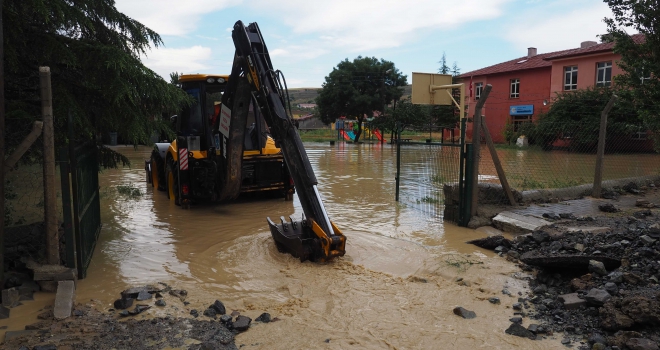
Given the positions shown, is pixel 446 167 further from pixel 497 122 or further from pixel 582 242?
pixel 497 122

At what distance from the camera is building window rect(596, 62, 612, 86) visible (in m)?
28.7

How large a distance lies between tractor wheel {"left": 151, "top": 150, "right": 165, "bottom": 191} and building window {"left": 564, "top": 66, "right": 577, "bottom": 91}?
26.9 metres

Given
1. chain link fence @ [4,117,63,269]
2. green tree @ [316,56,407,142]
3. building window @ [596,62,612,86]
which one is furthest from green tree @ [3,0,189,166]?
green tree @ [316,56,407,142]

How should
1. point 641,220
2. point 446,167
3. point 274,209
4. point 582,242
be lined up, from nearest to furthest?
point 582,242 < point 641,220 < point 446,167 < point 274,209

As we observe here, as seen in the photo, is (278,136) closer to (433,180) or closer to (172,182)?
(172,182)

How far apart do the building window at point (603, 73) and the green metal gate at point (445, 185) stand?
2181cm

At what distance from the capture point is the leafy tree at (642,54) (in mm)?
10523

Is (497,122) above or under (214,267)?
above

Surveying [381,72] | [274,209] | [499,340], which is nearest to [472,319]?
[499,340]

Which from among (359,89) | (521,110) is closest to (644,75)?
(521,110)

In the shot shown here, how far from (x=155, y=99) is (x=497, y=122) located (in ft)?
109

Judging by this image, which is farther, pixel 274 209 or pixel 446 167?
pixel 274 209

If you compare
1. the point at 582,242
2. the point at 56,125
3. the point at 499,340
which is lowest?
the point at 499,340

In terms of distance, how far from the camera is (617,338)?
12.6ft
